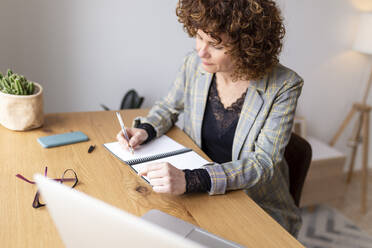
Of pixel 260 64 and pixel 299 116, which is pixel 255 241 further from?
pixel 299 116

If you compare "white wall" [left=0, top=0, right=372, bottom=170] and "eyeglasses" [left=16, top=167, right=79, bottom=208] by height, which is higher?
"white wall" [left=0, top=0, right=372, bottom=170]

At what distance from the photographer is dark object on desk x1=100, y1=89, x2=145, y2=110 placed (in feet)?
6.82

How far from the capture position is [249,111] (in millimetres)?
1229

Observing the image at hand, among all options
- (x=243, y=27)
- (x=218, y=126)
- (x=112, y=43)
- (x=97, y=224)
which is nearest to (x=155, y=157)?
(x=218, y=126)

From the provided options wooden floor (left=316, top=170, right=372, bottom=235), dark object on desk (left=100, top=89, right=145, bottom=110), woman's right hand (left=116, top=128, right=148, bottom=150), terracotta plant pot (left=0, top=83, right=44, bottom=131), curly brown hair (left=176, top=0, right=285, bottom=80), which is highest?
curly brown hair (left=176, top=0, right=285, bottom=80)

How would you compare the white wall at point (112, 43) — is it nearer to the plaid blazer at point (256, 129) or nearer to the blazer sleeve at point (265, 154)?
the plaid blazer at point (256, 129)

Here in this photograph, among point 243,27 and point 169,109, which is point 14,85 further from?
point 243,27

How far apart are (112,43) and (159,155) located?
3.77 feet

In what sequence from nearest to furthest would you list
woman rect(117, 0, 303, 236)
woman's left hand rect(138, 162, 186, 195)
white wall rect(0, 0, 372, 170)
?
1. woman's left hand rect(138, 162, 186, 195)
2. woman rect(117, 0, 303, 236)
3. white wall rect(0, 0, 372, 170)

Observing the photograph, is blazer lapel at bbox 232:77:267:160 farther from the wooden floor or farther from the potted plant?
the wooden floor

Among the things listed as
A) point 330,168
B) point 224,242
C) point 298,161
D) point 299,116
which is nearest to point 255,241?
point 224,242

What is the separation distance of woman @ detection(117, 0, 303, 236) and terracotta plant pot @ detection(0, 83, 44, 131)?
1.11 feet

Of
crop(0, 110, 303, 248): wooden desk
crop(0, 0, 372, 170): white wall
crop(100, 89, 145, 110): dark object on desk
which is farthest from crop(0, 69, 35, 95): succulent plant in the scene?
crop(100, 89, 145, 110): dark object on desk

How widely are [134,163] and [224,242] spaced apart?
44cm
